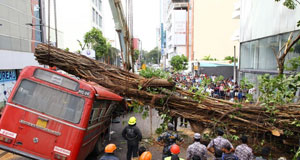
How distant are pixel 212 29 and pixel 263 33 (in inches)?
1396

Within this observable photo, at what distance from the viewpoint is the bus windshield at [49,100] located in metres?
5.14

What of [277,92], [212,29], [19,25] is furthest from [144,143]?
[212,29]

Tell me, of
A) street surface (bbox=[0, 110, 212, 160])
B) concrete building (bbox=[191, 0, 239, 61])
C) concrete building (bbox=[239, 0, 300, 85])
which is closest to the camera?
street surface (bbox=[0, 110, 212, 160])

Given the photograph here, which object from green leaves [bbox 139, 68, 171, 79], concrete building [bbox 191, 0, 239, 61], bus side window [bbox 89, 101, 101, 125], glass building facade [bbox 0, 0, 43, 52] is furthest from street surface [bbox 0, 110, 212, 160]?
concrete building [bbox 191, 0, 239, 61]

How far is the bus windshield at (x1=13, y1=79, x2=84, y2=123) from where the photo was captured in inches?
202

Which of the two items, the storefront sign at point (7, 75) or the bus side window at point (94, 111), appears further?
the storefront sign at point (7, 75)

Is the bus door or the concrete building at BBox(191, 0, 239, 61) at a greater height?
the concrete building at BBox(191, 0, 239, 61)

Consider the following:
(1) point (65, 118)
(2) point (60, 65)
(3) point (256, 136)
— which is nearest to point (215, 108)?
(3) point (256, 136)

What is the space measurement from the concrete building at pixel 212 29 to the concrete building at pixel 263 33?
29616 millimetres

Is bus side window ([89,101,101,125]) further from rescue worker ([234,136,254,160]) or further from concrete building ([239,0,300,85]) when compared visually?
concrete building ([239,0,300,85])

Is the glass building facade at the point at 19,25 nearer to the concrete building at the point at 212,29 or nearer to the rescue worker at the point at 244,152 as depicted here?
the rescue worker at the point at 244,152

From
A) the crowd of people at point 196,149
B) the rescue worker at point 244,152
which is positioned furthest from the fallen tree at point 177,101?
the rescue worker at point 244,152

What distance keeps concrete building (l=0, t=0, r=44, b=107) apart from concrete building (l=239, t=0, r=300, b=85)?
14354 millimetres

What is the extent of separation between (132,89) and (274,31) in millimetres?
8536
